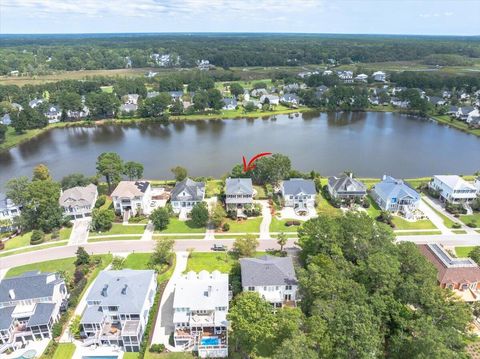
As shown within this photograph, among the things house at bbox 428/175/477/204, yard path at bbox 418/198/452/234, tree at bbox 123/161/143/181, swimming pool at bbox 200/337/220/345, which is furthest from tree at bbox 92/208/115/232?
house at bbox 428/175/477/204

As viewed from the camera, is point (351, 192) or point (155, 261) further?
point (351, 192)

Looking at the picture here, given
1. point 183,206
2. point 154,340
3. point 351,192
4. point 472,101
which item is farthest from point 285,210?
point 472,101

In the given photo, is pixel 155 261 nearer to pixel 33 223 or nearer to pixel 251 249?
pixel 251 249

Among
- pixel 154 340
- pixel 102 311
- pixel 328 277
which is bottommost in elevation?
pixel 154 340

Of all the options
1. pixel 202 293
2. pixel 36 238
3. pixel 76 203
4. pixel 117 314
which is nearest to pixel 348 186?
pixel 202 293

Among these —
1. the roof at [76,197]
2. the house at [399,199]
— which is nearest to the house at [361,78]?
the house at [399,199]
